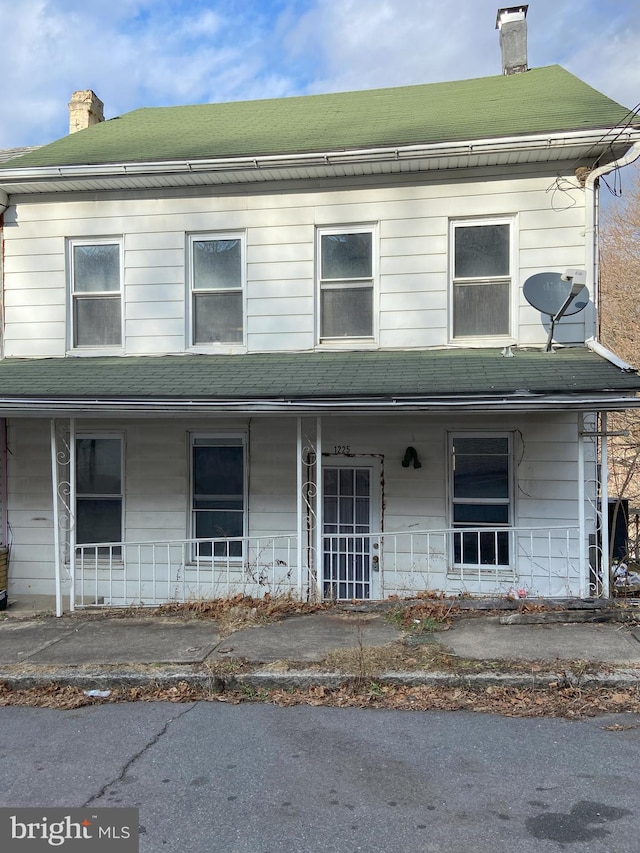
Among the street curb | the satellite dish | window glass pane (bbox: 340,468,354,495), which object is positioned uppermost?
the satellite dish

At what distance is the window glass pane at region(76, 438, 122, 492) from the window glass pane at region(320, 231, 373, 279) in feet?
12.0

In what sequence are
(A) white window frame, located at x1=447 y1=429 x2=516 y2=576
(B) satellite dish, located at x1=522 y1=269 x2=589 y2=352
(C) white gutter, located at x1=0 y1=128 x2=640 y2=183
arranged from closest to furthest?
(B) satellite dish, located at x1=522 y1=269 x2=589 y2=352 < (C) white gutter, located at x1=0 y1=128 x2=640 y2=183 < (A) white window frame, located at x1=447 y1=429 x2=516 y2=576

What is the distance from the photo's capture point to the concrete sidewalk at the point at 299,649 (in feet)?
16.0

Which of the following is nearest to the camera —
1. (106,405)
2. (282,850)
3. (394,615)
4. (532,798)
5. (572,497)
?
(282,850)

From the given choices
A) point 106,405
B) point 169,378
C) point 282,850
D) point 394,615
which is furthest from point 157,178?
point 282,850

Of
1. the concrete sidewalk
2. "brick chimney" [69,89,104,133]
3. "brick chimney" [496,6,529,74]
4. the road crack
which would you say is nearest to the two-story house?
the concrete sidewalk

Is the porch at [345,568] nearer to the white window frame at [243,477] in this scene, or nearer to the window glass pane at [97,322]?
the white window frame at [243,477]

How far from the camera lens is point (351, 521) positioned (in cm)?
804

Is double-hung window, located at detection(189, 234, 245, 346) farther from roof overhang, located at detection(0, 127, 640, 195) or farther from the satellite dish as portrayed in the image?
the satellite dish

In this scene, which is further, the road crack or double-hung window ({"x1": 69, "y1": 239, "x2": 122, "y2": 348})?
double-hung window ({"x1": 69, "y1": 239, "x2": 122, "y2": 348})

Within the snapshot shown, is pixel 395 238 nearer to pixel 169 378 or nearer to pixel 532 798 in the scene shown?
pixel 169 378

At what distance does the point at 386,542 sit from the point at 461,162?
4.72 metres

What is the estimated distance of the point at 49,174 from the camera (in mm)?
8219

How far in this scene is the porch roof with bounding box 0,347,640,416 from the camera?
6211mm
